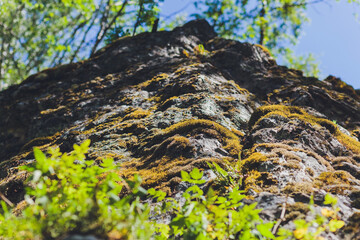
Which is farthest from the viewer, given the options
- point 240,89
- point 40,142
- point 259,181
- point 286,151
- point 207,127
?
point 240,89

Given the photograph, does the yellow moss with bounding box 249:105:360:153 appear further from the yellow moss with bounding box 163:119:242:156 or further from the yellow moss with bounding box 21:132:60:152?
the yellow moss with bounding box 21:132:60:152

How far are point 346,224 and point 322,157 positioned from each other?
1.97 meters

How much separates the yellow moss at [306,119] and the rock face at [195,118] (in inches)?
1.1

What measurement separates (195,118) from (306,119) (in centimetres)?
224

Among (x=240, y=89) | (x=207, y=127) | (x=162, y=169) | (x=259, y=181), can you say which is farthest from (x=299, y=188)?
(x=240, y=89)

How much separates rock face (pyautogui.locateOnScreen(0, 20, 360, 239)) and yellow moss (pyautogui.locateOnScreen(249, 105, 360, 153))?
27 millimetres

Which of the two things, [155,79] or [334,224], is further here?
[155,79]

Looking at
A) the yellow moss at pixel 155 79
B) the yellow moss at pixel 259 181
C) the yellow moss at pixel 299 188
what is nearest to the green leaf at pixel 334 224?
the yellow moss at pixel 299 188

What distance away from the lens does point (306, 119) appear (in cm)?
509

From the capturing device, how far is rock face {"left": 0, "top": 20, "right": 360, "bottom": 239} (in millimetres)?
3622

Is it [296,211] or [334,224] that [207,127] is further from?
[334,224]

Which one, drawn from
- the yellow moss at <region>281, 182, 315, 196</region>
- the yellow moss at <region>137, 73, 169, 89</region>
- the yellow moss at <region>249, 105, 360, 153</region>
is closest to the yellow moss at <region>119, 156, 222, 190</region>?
the yellow moss at <region>281, 182, 315, 196</region>

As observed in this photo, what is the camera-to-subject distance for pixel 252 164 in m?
3.82

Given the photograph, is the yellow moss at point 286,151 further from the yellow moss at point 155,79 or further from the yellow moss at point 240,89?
the yellow moss at point 155,79
